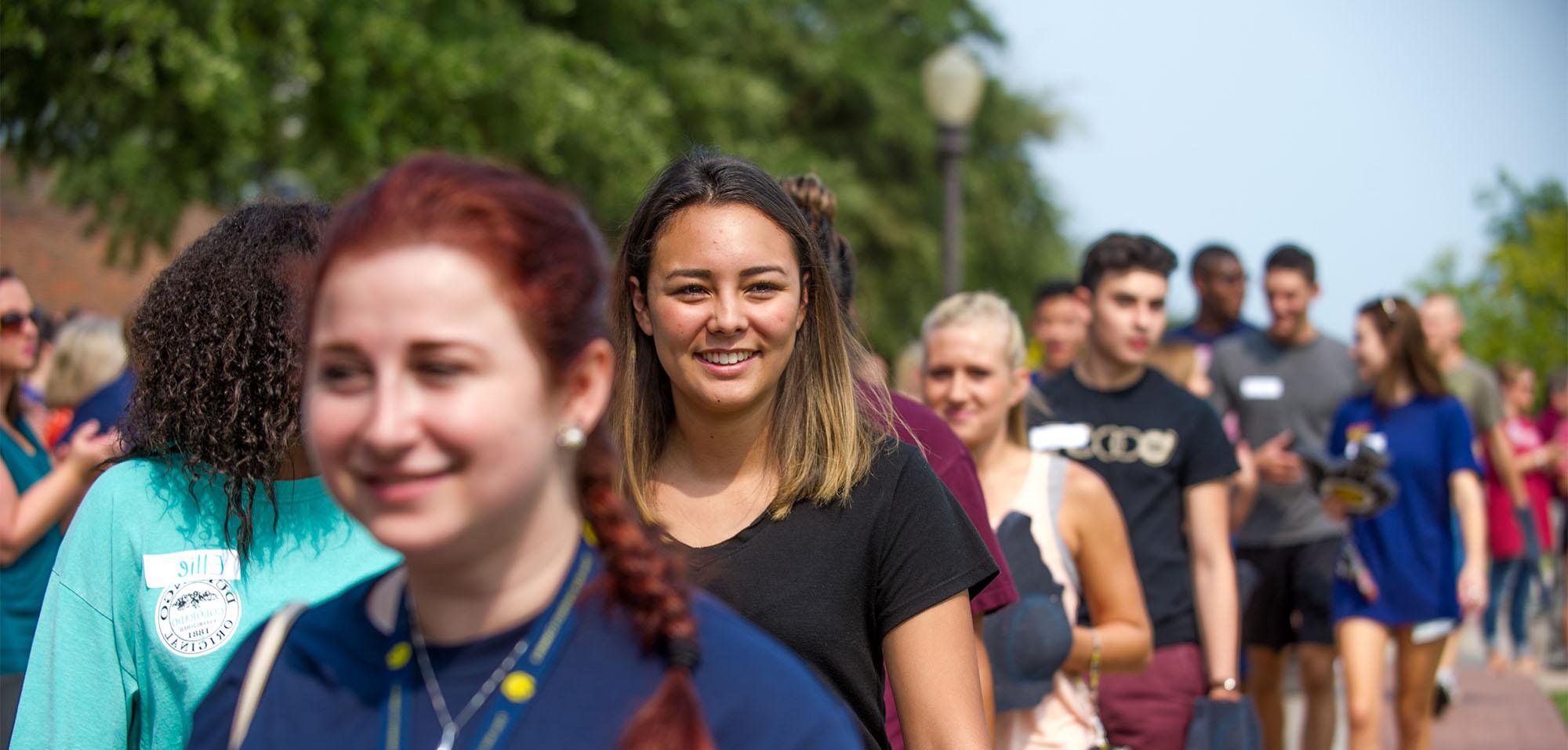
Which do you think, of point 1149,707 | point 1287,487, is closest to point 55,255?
point 1287,487

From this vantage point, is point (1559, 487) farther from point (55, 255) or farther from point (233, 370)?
point (55, 255)

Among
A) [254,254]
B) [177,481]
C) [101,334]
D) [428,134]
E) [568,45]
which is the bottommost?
[177,481]

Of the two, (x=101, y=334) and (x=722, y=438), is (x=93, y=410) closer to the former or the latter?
(x=101, y=334)

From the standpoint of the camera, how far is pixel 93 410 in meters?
6.59

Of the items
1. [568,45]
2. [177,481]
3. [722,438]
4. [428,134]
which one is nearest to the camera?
[177,481]

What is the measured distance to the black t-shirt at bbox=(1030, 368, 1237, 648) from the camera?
18.0 ft

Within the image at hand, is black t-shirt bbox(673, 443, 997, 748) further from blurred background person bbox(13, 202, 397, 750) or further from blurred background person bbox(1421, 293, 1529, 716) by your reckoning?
blurred background person bbox(1421, 293, 1529, 716)

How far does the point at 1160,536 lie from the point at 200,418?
12.3 ft

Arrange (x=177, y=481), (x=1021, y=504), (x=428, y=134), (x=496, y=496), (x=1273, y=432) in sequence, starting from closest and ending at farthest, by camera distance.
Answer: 1. (x=496, y=496)
2. (x=177, y=481)
3. (x=1021, y=504)
4. (x=1273, y=432)
5. (x=428, y=134)

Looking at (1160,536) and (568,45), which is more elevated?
(568,45)

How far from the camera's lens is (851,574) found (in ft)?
9.18

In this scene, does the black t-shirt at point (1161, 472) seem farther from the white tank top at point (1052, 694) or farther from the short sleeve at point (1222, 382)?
the short sleeve at point (1222, 382)

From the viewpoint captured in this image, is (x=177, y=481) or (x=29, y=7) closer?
(x=177, y=481)

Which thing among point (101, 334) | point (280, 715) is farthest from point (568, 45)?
point (280, 715)
